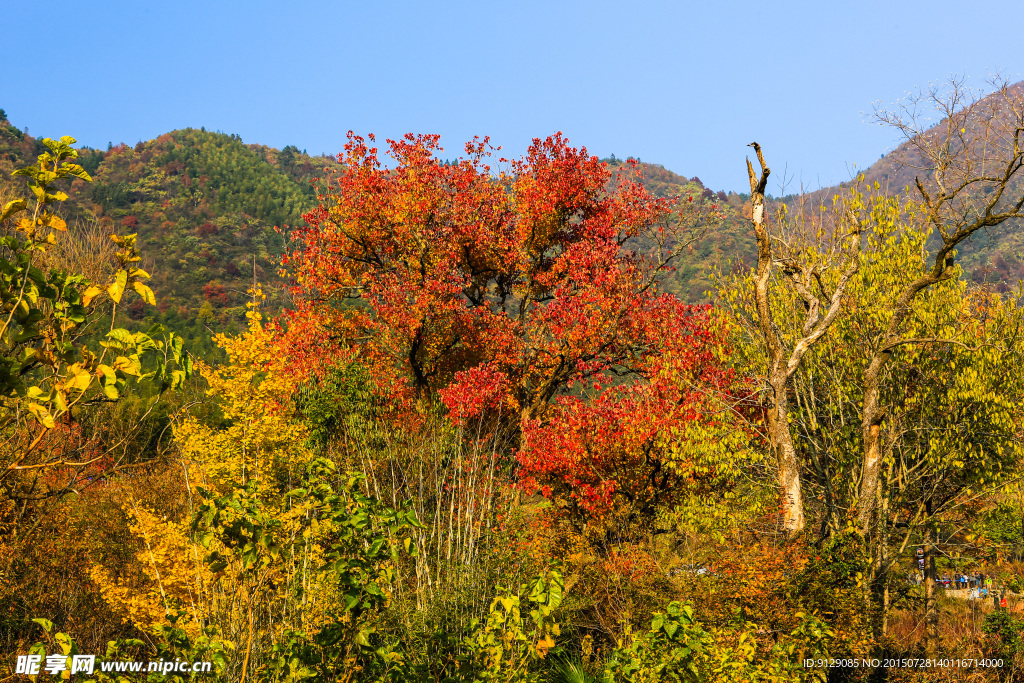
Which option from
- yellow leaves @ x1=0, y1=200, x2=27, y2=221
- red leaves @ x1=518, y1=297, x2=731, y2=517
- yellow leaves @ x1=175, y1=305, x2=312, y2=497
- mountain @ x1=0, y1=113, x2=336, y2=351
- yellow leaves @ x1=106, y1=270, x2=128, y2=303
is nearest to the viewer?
yellow leaves @ x1=106, y1=270, x2=128, y2=303

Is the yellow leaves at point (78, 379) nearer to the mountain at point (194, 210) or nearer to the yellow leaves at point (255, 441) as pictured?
the yellow leaves at point (255, 441)

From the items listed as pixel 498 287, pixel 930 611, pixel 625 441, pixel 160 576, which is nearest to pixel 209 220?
pixel 498 287

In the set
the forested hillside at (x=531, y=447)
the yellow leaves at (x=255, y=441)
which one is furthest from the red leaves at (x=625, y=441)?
the yellow leaves at (x=255, y=441)

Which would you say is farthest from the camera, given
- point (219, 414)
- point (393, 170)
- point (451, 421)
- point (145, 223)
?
point (145, 223)

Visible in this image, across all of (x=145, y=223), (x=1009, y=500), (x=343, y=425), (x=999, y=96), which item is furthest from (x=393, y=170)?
(x=145, y=223)

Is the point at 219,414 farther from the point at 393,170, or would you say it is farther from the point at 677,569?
the point at 677,569

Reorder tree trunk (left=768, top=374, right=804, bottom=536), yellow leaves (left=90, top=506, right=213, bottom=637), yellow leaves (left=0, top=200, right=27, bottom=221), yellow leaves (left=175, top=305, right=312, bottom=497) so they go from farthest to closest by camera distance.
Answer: yellow leaves (left=175, top=305, right=312, bottom=497) < tree trunk (left=768, top=374, right=804, bottom=536) < yellow leaves (left=90, top=506, right=213, bottom=637) < yellow leaves (left=0, top=200, right=27, bottom=221)

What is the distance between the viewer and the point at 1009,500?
1429cm

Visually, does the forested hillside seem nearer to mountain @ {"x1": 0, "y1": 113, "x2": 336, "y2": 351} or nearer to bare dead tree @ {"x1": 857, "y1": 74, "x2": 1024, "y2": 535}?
bare dead tree @ {"x1": 857, "y1": 74, "x2": 1024, "y2": 535}

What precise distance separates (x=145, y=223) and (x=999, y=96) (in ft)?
272

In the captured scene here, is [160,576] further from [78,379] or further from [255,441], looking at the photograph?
[78,379]

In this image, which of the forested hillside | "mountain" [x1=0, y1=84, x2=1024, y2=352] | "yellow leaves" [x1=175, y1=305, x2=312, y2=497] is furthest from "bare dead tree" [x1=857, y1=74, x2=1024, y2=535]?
"mountain" [x1=0, y1=84, x2=1024, y2=352]

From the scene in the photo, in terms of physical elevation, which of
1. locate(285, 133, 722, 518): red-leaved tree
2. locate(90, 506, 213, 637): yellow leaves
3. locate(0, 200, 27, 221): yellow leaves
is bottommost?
locate(90, 506, 213, 637): yellow leaves

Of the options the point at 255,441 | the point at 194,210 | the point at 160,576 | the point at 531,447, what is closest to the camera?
the point at 160,576
